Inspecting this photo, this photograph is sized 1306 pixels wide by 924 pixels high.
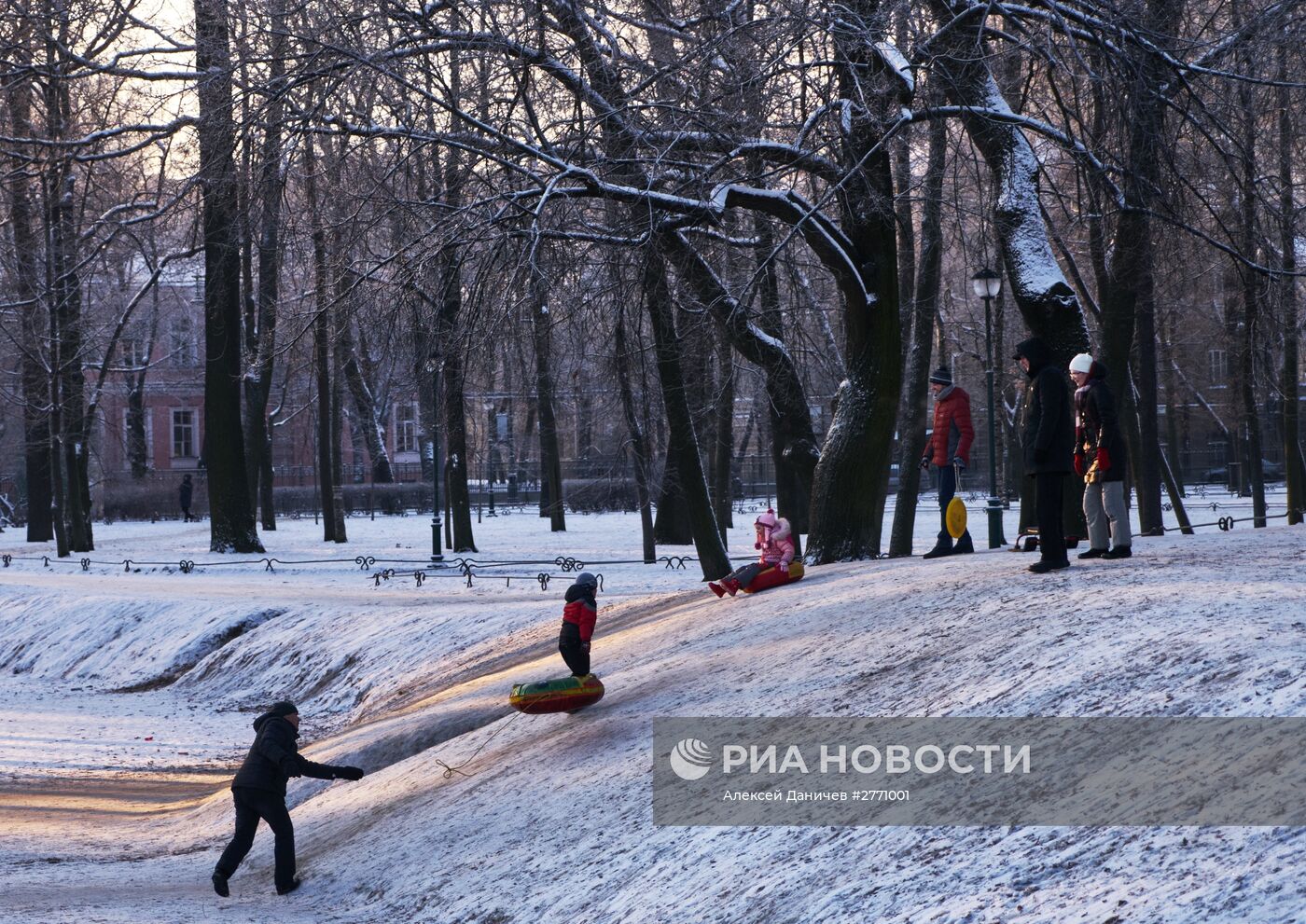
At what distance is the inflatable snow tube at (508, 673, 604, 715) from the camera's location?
396 inches

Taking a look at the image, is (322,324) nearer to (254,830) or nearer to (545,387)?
(545,387)

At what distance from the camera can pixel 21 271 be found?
3497cm

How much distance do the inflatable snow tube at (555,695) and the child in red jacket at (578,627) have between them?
0.14 m

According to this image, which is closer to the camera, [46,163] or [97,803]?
[97,803]

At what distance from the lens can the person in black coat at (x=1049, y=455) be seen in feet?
35.4

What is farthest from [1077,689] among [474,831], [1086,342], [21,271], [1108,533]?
[21,271]

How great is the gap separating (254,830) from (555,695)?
2.28 metres

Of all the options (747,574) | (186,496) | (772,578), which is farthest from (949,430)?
(186,496)

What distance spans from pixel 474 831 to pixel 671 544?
967 inches

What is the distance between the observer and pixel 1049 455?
11023mm

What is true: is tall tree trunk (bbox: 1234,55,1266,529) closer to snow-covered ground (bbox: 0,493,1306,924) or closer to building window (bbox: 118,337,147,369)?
snow-covered ground (bbox: 0,493,1306,924)

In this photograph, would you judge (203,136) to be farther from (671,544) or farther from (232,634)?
(671,544)

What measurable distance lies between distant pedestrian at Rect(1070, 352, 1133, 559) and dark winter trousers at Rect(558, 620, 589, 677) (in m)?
4.51

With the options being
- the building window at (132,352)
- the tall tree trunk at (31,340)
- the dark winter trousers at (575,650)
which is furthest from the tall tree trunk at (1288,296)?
the building window at (132,352)
